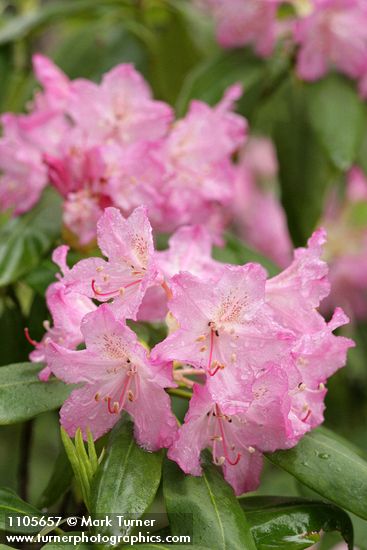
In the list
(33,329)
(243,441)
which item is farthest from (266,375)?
(33,329)

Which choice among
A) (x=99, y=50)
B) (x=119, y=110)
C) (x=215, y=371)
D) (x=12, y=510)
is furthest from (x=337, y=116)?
(x=12, y=510)

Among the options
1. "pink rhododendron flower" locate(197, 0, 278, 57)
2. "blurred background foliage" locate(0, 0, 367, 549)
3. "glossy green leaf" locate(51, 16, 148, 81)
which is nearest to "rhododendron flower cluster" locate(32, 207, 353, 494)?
"blurred background foliage" locate(0, 0, 367, 549)

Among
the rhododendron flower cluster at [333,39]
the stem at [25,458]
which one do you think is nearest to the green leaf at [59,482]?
the stem at [25,458]

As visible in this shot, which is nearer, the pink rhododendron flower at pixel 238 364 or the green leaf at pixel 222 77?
the pink rhododendron flower at pixel 238 364

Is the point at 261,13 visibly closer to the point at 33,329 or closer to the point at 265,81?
the point at 265,81

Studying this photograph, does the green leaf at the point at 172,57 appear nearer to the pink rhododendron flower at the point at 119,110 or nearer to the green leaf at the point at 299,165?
the green leaf at the point at 299,165

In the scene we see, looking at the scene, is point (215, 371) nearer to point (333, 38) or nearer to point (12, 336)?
point (12, 336)
